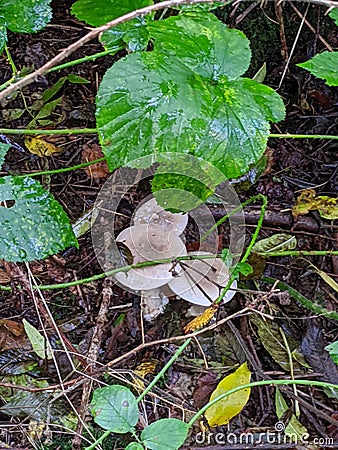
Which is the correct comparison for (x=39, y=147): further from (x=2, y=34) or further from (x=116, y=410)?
(x=116, y=410)

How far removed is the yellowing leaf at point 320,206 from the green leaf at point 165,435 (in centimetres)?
92

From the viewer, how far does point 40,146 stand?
5.63ft

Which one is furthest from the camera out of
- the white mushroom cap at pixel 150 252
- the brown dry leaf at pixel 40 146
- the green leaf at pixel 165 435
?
the brown dry leaf at pixel 40 146

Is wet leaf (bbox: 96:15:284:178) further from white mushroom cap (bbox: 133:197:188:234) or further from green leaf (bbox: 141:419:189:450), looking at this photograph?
green leaf (bbox: 141:419:189:450)

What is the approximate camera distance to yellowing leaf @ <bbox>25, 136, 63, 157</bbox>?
171cm

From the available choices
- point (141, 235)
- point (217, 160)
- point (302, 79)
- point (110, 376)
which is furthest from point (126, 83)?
point (302, 79)

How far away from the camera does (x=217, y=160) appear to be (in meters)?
1.10

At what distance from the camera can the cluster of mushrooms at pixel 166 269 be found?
4.87 feet

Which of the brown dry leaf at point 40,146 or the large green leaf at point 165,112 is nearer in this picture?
the large green leaf at point 165,112

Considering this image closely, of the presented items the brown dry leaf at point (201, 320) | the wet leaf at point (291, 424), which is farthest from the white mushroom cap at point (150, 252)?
the wet leaf at point (291, 424)

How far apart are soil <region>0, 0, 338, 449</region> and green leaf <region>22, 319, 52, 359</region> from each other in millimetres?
35

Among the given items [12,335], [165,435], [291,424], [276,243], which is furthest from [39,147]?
[291,424]

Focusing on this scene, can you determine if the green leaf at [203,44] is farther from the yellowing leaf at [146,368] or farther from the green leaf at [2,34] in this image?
the yellowing leaf at [146,368]

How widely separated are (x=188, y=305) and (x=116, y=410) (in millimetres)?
585
